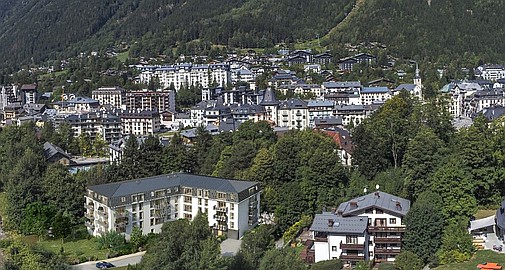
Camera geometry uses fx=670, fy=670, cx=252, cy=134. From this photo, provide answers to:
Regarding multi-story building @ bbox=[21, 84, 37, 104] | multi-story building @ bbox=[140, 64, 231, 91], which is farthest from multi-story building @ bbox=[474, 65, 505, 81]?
multi-story building @ bbox=[21, 84, 37, 104]

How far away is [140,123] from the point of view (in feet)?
147

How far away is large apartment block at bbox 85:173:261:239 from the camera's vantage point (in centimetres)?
2408

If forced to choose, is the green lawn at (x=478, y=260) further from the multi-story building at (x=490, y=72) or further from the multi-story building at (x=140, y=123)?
the multi-story building at (x=490, y=72)

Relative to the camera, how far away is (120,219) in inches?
946

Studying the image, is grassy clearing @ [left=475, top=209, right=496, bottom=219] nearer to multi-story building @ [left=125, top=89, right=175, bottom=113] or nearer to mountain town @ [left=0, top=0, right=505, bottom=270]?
mountain town @ [left=0, top=0, right=505, bottom=270]

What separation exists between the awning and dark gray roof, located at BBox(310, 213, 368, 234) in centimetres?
332

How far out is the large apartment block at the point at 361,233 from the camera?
2011cm

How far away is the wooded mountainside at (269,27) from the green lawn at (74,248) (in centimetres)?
4376

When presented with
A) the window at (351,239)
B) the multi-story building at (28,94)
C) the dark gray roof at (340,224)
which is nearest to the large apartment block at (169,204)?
the dark gray roof at (340,224)

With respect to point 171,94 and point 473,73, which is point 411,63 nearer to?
point 473,73

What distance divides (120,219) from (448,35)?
48.7m

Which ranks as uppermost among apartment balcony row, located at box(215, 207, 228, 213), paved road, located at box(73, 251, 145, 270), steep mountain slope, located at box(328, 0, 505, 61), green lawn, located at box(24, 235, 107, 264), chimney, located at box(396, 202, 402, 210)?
steep mountain slope, located at box(328, 0, 505, 61)

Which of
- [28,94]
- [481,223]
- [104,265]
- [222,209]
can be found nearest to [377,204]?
[481,223]

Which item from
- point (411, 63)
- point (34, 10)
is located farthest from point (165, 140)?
point (34, 10)
